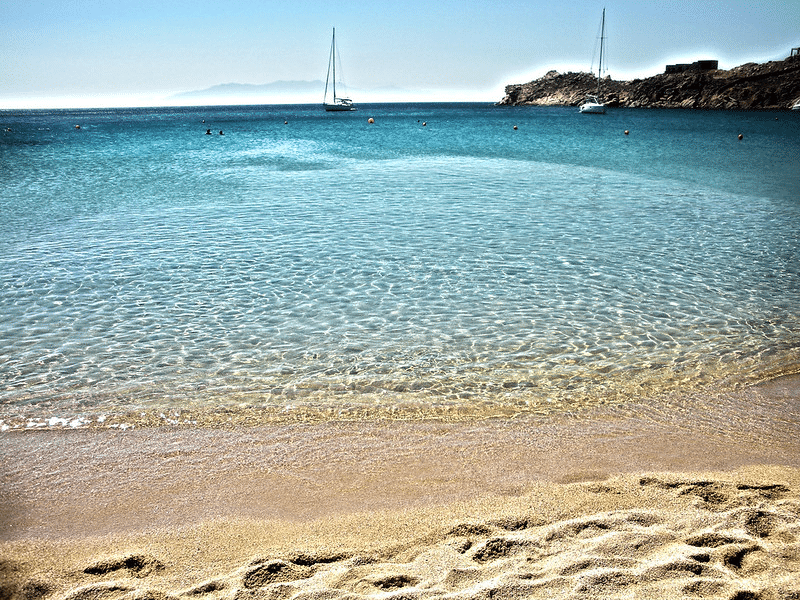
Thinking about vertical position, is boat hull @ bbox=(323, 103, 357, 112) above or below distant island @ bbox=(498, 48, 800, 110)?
below

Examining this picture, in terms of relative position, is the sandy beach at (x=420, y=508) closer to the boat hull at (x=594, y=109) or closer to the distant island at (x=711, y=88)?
the boat hull at (x=594, y=109)

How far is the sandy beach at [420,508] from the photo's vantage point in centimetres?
329

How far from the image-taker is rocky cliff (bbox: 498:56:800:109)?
101 meters

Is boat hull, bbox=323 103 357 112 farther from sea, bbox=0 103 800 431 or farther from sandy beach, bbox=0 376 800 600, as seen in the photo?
sandy beach, bbox=0 376 800 600

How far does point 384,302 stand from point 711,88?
130 meters

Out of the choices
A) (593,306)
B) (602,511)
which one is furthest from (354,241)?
(602,511)

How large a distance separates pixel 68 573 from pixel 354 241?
942 cm

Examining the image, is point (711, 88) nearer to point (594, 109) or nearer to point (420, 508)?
point (594, 109)

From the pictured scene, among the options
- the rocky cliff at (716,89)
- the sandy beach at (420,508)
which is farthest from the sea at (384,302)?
the rocky cliff at (716,89)

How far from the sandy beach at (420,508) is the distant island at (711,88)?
114 meters

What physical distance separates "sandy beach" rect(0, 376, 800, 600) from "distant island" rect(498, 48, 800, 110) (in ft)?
375

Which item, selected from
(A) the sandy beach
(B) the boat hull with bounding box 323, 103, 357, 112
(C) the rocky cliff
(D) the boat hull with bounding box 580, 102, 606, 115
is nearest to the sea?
(A) the sandy beach

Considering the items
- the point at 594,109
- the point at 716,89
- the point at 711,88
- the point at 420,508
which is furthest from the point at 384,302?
the point at 711,88

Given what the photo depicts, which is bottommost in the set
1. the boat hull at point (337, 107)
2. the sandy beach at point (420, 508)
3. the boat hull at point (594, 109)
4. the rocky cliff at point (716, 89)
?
the sandy beach at point (420, 508)
